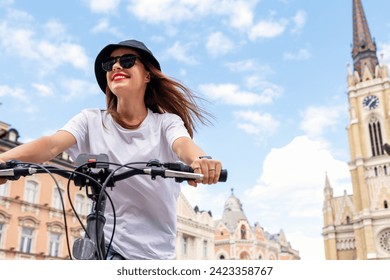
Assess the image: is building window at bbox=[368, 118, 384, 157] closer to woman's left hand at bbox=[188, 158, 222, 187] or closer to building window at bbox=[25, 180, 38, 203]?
building window at bbox=[25, 180, 38, 203]

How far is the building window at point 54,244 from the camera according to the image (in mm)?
21766

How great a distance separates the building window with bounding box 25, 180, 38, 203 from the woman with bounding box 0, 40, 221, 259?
2045cm

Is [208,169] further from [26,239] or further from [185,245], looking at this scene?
[185,245]

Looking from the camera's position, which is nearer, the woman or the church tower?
the woman

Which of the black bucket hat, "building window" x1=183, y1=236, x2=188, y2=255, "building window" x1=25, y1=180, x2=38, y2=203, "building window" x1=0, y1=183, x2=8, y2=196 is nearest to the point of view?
the black bucket hat

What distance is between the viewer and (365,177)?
2264 inches

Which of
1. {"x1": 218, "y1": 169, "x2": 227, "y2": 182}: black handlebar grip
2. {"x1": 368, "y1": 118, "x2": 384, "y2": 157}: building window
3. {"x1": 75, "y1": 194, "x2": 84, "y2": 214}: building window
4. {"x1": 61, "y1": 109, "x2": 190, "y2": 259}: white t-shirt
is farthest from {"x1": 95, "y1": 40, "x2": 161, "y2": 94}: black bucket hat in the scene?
{"x1": 368, "y1": 118, "x2": 384, "y2": 157}: building window

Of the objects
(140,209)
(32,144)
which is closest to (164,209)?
(140,209)

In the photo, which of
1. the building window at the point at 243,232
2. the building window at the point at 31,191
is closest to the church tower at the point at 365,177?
the building window at the point at 243,232

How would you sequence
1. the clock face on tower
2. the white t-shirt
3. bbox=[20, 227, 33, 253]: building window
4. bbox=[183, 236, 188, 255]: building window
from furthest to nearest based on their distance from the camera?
the clock face on tower
bbox=[183, 236, 188, 255]: building window
bbox=[20, 227, 33, 253]: building window
the white t-shirt

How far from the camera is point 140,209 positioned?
91.3 inches

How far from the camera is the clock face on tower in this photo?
198 ft
